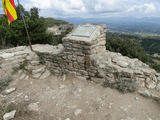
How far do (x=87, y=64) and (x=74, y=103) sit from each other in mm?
1690

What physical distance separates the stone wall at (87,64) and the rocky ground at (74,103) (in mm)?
→ 541

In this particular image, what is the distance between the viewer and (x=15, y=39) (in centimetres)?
1134

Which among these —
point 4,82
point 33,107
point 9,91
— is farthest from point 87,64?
point 4,82

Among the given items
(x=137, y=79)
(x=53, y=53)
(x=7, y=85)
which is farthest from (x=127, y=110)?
(x=7, y=85)

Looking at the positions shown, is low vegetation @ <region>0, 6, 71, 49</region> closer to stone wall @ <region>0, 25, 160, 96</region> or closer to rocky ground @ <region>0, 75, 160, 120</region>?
stone wall @ <region>0, 25, 160, 96</region>

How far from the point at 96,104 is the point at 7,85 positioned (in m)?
3.94

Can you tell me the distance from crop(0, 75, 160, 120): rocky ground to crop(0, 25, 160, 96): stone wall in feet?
1.77

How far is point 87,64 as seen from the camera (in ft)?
15.5

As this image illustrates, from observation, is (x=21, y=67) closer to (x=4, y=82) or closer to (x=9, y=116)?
→ (x=4, y=82)

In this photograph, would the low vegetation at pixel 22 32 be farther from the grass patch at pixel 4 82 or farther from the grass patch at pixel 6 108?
the grass patch at pixel 6 108

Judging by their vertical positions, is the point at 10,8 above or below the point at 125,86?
above

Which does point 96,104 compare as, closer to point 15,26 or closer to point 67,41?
point 67,41

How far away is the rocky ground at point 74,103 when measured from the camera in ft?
11.1

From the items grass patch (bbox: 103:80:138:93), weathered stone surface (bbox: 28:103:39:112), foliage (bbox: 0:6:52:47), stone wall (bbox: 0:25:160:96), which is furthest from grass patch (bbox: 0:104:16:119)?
foliage (bbox: 0:6:52:47)
